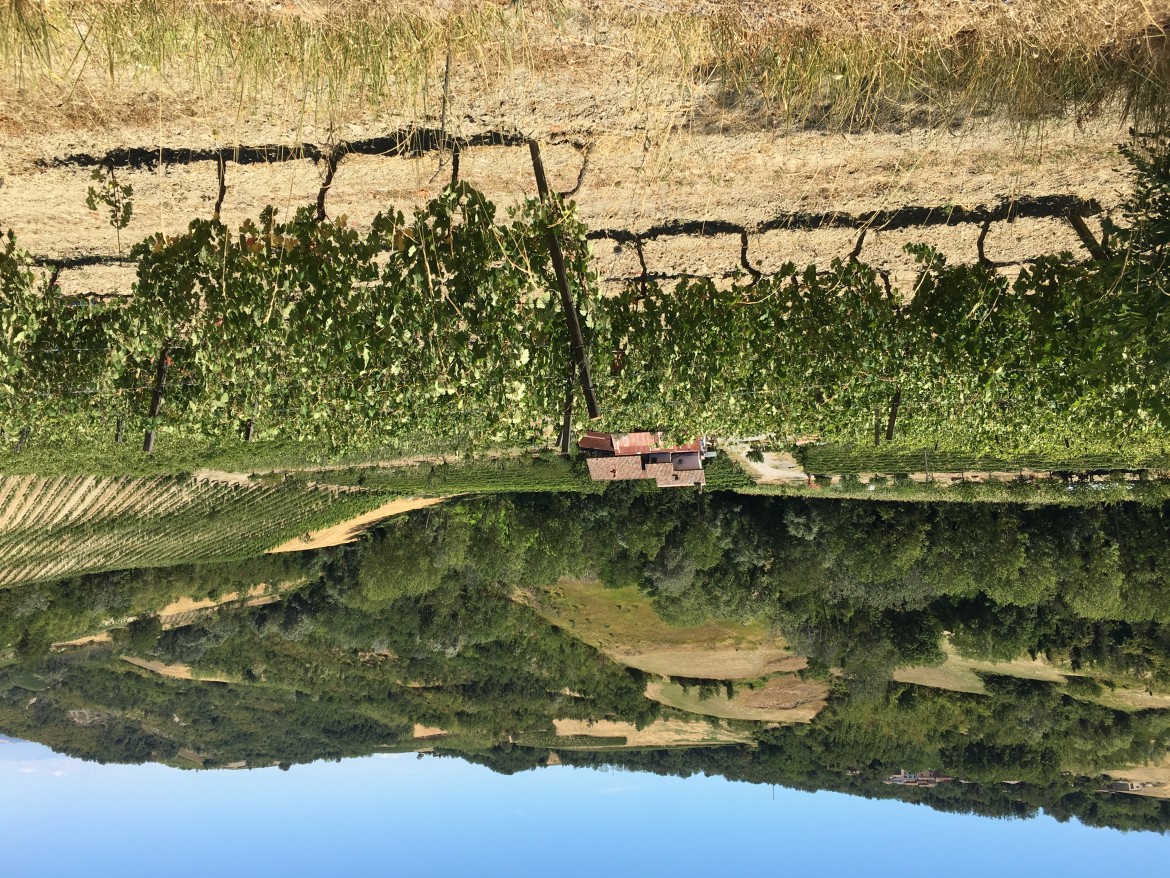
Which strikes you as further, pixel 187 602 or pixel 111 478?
pixel 187 602

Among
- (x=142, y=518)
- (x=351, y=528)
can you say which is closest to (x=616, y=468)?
(x=351, y=528)

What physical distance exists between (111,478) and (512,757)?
2858 centimetres

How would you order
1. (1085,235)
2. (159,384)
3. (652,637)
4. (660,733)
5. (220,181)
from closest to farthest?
(220,181), (1085,235), (159,384), (652,637), (660,733)

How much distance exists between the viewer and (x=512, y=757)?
42656 mm

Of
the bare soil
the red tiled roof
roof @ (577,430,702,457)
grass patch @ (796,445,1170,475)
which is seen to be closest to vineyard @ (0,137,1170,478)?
the bare soil

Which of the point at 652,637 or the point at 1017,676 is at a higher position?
the point at 652,637

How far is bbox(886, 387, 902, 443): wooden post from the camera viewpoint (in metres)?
13.4

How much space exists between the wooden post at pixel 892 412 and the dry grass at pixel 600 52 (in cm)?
605

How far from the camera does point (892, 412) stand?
13.8 meters

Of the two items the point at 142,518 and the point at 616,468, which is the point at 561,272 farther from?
the point at 142,518

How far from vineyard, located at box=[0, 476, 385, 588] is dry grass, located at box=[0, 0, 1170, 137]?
17508 millimetres

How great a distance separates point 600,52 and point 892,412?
9.11 meters

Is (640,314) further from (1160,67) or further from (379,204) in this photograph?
(1160,67)

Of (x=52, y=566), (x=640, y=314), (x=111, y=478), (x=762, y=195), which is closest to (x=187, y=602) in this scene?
(x=52, y=566)
